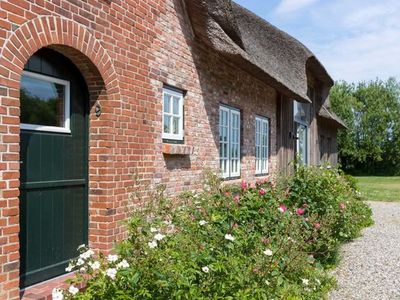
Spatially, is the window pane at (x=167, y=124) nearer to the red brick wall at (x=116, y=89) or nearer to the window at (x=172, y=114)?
the window at (x=172, y=114)

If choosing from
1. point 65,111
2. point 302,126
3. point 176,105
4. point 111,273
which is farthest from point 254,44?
point 111,273

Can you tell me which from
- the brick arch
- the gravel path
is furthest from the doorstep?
the gravel path

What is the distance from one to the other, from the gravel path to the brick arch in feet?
12.8

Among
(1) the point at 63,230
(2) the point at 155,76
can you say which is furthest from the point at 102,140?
(2) the point at 155,76

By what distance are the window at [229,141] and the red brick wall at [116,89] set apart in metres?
0.53

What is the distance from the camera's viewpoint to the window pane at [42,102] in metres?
4.02

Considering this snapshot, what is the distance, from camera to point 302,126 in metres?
15.1

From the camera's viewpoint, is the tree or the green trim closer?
the green trim

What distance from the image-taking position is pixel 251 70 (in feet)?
27.4

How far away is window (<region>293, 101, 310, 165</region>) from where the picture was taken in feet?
45.9

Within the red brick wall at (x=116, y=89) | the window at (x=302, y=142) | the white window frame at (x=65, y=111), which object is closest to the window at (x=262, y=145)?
the red brick wall at (x=116, y=89)

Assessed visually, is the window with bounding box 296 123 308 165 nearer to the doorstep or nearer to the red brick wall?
the red brick wall

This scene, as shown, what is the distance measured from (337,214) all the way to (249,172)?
254 centimetres

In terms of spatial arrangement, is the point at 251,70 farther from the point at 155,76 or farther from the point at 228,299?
the point at 228,299
